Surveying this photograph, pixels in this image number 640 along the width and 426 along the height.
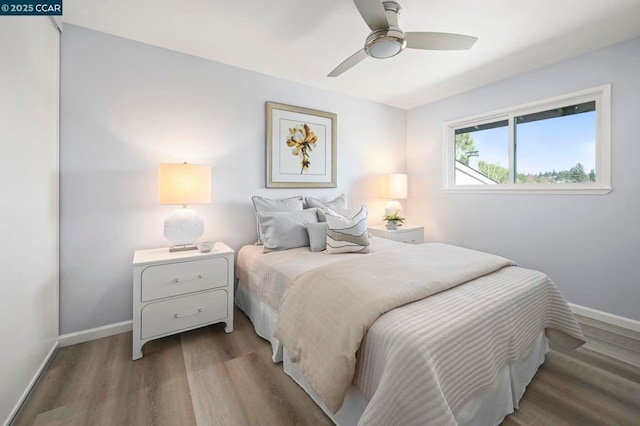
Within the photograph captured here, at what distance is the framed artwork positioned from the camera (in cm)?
299

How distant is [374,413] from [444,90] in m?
3.61

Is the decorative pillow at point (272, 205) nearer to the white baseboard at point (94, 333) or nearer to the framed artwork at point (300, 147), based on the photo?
the framed artwork at point (300, 147)

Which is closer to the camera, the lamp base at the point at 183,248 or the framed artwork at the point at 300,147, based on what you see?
the lamp base at the point at 183,248

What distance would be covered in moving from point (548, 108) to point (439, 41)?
72.4 inches

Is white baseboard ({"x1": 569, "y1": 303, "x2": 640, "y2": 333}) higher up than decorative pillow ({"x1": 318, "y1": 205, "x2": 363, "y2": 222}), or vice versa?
decorative pillow ({"x1": 318, "y1": 205, "x2": 363, "y2": 222})

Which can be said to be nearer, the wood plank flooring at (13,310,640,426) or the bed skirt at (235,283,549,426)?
the bed skirt at (235,283,549,426)

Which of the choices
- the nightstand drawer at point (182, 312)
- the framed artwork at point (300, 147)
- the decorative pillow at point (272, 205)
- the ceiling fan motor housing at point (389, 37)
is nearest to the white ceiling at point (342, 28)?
the ceiling fan motor housing at point (389, 37)

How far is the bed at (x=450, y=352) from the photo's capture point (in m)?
0.97

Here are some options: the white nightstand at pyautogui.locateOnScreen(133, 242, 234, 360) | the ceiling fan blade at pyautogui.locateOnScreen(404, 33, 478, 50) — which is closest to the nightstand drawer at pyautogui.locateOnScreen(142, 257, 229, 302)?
the white nightstand at pyautogui.locateOnScreen(133, 242, 234, 360)

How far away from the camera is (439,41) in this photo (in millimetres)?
1868

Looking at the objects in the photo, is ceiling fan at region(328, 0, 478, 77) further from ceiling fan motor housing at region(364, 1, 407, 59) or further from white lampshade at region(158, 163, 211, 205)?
white lampshade at region(158, 163, 211, 205)

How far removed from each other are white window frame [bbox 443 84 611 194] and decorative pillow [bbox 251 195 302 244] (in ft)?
7.15

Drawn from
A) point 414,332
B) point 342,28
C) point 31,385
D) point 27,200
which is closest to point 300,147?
point 342,28

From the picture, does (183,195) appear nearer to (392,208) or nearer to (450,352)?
(450,352)
